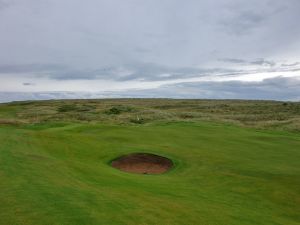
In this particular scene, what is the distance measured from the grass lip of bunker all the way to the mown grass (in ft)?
2.53

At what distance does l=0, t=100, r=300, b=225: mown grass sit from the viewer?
12016 millimetres

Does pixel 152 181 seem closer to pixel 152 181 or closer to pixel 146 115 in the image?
pixel 152 181

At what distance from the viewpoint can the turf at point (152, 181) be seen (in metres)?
12.0

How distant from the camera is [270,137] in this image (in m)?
36.2

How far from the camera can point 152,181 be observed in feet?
66.5

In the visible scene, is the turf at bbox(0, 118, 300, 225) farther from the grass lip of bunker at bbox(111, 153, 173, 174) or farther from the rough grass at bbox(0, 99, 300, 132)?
the rough grass at bbox(0, 99, 300, 132)

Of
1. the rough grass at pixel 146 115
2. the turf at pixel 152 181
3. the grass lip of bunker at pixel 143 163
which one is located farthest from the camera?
the rough grass at pixel 146 115

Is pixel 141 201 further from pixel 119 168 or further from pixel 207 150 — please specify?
pixel 207 150

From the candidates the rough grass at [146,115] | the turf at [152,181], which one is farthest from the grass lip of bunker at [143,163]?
the rough grass at [146,115]

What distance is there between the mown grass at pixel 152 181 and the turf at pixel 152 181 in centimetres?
4

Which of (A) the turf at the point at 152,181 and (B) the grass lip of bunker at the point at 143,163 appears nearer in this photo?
(A) the turf at the point at 152,181

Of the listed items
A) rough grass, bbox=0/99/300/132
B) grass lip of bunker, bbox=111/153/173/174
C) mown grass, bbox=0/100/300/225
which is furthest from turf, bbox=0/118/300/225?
rough grass, bbox=0/99/300/132

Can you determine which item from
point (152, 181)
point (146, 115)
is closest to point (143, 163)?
point (152, 181)

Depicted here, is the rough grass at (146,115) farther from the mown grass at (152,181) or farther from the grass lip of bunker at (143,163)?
the grass lip of bunker at (143,163)
